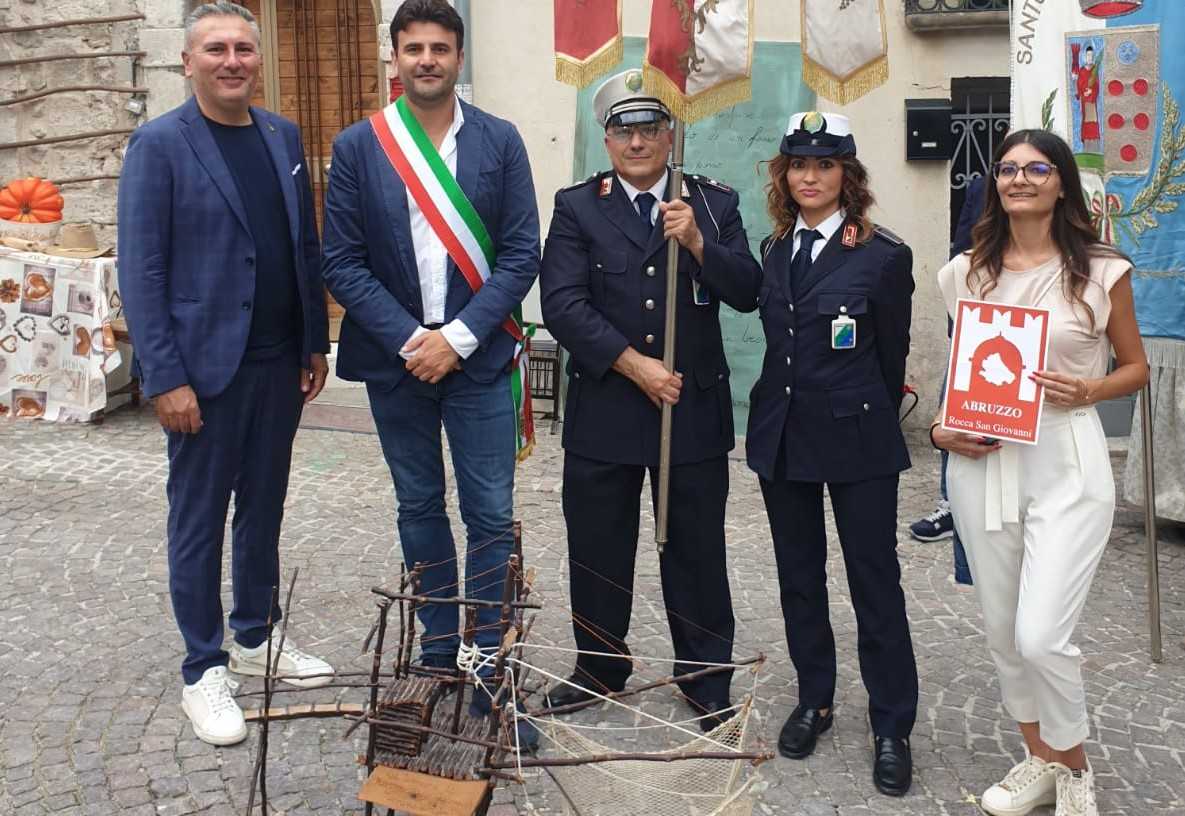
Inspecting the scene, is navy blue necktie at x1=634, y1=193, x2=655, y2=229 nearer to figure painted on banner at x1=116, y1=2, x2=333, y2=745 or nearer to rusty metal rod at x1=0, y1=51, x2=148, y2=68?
figure painted on banner at x1=116, y1=2, x2=333, y2=745

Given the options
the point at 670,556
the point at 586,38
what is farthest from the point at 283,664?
the point at 586,38

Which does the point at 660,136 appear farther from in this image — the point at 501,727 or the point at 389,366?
the point at 501,727

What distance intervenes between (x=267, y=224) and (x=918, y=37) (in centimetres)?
492

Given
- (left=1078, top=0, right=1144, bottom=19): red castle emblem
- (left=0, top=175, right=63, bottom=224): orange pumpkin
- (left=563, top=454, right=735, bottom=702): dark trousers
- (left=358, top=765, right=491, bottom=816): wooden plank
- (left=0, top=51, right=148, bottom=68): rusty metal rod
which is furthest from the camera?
(left=0, top=51, right=148, bottom=68): rusty metal rod

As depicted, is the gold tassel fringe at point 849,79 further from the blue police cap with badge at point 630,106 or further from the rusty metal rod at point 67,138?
the rusty metal rod at point 67,138

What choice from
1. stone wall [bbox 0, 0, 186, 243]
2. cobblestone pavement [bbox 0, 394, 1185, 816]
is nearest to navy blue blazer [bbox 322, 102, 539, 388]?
cobblestone pavement [bbox 0, 394, 1185, 816]

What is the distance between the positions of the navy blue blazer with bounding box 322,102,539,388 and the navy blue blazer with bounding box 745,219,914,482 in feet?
2.84

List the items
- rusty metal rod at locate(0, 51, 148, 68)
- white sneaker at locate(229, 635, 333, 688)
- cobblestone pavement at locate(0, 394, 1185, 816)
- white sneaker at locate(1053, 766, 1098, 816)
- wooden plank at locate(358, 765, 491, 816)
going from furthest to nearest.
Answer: rusty metal rod at locate(0, 51, 148, 68) → white sneaker at locate(229, 635, 333, 688) → cobblestone pavement at locate(0, 394, 1185, 816) → white sneaker at locate(1053, 766, 1098, 816) → wooden plank at locate(358, 765, 491, 816)

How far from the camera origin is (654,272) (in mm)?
4121

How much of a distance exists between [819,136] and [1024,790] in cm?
197

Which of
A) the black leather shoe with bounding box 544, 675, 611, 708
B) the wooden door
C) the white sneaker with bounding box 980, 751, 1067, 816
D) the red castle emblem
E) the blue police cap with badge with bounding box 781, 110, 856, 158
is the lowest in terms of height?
the white sneaker with bounding box 980, 751, 1067, 816

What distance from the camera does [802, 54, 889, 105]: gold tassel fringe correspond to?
4168 mm

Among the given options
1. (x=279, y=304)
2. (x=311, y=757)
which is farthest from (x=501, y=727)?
(x=279, y=304)

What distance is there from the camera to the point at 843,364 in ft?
12.9
